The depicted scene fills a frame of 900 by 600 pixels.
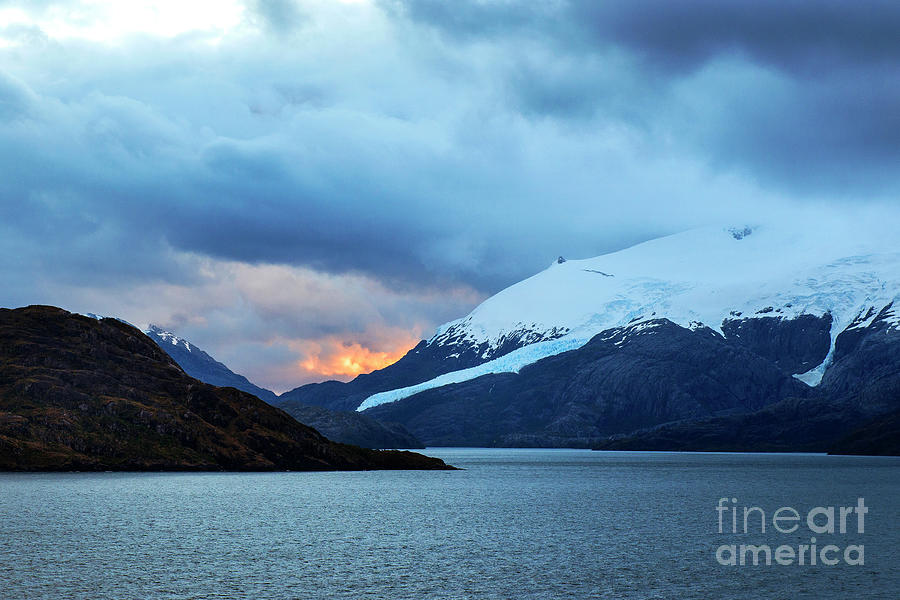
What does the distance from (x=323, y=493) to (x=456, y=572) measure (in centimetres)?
9373

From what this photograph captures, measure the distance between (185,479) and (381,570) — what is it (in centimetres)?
12643

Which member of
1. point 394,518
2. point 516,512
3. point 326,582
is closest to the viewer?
point 326,582

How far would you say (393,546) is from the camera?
9100 cm

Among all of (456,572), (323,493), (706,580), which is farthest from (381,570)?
(323,493)

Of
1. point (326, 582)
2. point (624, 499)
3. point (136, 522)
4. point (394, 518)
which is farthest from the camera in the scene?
point (624, 499)

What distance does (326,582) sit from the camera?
69375mm

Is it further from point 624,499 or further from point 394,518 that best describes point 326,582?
point 624,499

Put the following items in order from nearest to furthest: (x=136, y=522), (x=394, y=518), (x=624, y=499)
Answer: (x=136, y=522)
(x=394, y=518)
(x=624, y=499)

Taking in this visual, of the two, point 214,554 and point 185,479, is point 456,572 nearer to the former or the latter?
point 214,554

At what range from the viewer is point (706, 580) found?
235 feet

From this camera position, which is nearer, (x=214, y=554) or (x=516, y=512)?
(x=214, y=554)

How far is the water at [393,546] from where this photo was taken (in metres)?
67.1

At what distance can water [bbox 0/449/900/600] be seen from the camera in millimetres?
67125

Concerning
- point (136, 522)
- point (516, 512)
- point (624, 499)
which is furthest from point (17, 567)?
point (624, 499)
